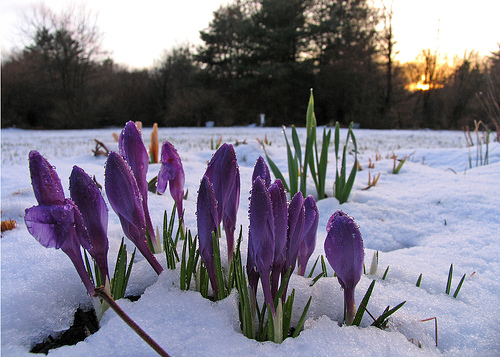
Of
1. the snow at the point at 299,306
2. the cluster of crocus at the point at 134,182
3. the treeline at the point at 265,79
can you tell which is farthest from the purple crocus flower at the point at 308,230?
the treeline at the point at 265,79

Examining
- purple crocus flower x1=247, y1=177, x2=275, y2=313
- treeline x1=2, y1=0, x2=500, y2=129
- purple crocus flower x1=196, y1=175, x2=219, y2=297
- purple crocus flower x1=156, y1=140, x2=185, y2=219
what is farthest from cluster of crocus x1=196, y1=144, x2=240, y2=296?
treeline x1=2, y1=0, x2=500, y2=129

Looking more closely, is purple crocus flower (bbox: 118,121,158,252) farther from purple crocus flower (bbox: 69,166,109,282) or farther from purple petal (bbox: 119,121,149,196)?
purple crocus flower (bbox: 69,166,109,282)

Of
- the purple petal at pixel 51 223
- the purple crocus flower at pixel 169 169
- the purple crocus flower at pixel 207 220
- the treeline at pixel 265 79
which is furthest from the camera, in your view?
the treeline at pixel 265 79

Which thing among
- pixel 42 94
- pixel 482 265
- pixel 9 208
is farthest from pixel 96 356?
pixel 42 94

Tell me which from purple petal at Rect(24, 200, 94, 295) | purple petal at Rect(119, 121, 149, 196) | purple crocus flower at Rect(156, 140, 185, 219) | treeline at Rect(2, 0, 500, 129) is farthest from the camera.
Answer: treeline at Rect(2, 0, 500, 129)

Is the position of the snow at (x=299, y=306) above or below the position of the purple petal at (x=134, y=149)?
below

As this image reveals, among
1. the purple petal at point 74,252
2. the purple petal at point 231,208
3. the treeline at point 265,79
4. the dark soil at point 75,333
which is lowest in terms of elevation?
the dark soil at point 75,333

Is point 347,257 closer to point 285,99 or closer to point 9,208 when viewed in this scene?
point 9,208

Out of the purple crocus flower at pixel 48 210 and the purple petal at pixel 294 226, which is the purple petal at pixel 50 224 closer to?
the purple crocus flower at pixel 48 210
